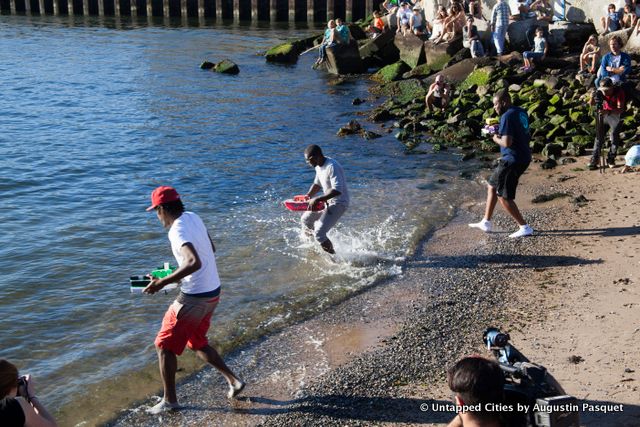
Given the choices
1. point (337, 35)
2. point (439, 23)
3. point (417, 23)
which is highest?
point (439, 23)

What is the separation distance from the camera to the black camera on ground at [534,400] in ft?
15.7

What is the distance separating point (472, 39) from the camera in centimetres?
2555

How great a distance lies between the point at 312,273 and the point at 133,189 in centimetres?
655

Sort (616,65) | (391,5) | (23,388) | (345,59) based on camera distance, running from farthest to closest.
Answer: (391,5)
(345,59)
(616,65)
(23,388)

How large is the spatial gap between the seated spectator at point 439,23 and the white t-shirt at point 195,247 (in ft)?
71.1

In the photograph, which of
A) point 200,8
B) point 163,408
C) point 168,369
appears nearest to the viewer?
point 168,369

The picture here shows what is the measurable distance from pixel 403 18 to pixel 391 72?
3.37 meters

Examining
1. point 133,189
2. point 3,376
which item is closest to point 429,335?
point 3,376

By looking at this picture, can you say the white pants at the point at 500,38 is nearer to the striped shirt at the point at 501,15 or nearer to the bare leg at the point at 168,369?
the striped shirt at the point at 501,15

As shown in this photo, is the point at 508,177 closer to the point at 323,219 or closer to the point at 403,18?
the point at 323,219

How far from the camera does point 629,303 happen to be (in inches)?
352

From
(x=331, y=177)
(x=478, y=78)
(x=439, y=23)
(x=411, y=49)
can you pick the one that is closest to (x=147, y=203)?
(x=331, y=177)

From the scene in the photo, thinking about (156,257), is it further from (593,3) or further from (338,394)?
(593,3)

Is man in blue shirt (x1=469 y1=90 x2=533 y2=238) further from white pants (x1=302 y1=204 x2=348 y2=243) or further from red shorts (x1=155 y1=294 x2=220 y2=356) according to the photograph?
red shorts (x1=155 y1=294 x2=220 y2=356)
